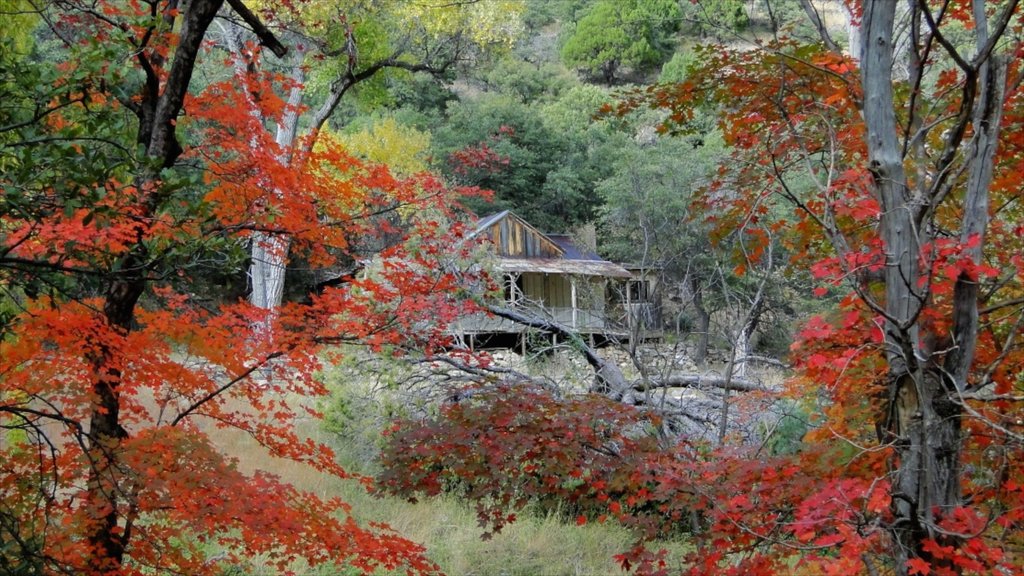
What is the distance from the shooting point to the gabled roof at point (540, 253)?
80.0 ft

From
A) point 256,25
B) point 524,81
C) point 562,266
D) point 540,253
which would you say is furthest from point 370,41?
point 524,81

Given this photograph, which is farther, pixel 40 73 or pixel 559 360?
pixel 559 360

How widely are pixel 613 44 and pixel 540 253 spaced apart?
28.3 m

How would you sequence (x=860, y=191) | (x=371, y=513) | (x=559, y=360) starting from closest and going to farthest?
1. (x=860, y=191)
2. (x=371, y=513)
3. (x=559, y=360)

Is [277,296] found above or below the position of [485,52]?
below

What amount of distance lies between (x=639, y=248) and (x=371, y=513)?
1638 cm

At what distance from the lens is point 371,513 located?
9.84 m

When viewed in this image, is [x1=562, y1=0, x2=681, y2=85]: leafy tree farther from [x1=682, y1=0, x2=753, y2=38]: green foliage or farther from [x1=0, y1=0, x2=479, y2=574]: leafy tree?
[x1=0, y1=0, x2=479, y2=574]: leafy tree

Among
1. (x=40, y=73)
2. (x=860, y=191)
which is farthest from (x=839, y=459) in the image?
(x=40, y=73)

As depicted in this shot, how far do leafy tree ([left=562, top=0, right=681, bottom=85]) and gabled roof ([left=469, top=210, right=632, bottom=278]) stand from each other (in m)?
26.7

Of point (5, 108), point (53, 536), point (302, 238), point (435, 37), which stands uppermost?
point (435, 37)

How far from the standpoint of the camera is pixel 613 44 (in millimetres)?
50219

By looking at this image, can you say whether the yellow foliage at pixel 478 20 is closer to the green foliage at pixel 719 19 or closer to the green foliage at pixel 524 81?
the green foliage at pixel 719 19

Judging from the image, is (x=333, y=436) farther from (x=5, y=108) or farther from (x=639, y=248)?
(x=639, y=248)
